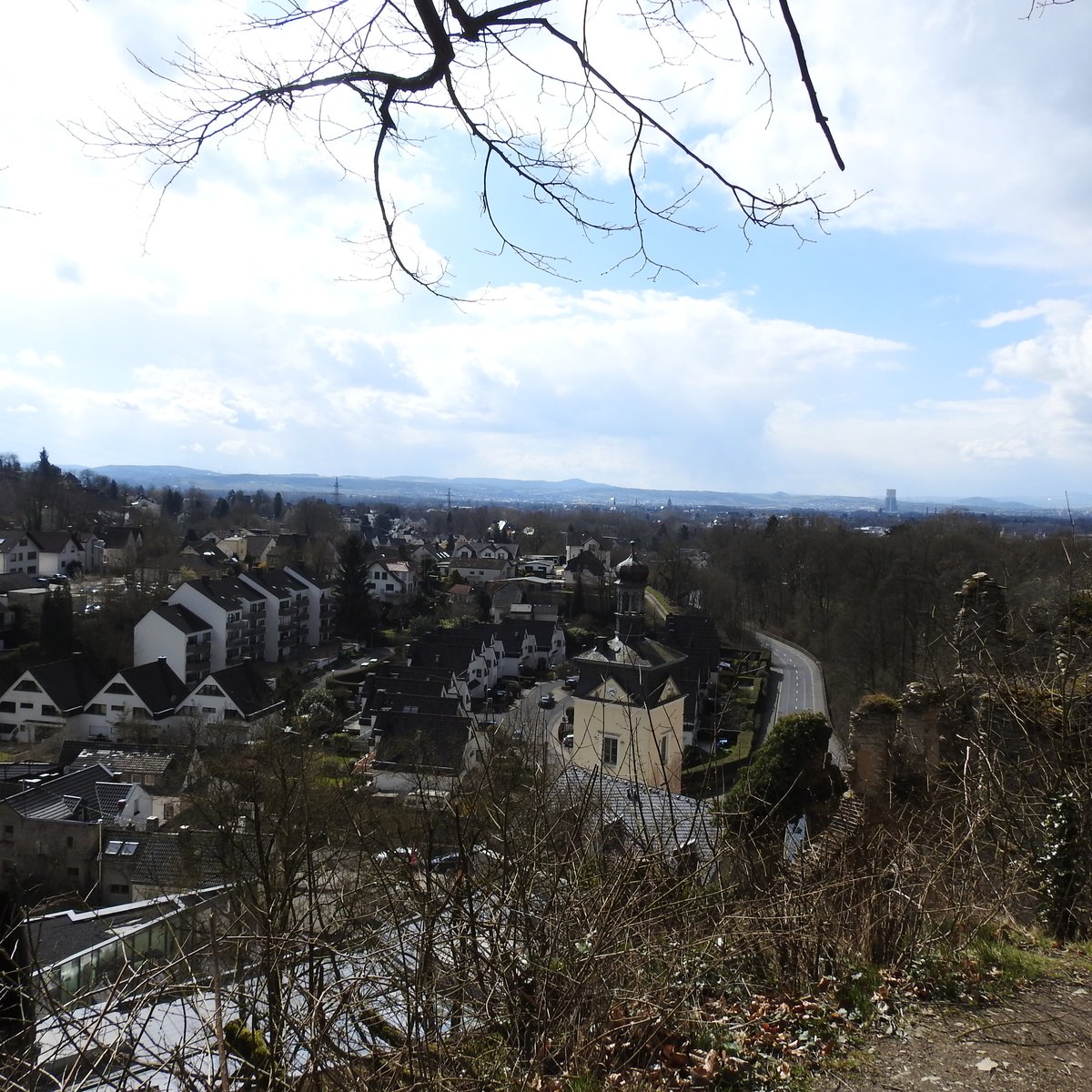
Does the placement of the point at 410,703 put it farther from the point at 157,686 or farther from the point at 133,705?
the point at 157,686

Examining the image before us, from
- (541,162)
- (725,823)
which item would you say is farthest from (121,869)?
(541,162)

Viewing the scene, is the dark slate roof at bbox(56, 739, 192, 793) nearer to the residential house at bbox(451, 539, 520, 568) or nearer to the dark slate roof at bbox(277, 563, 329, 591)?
the dark slate roof at bbox(277, 563, 329, 591)

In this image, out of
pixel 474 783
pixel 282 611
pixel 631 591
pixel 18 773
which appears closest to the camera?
pixel 474 783

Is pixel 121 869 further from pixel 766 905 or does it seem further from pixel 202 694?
pixel 202 694

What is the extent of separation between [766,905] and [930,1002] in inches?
32.2

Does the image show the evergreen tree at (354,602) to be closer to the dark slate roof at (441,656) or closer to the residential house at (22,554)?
the dark slate roof at (441,656)

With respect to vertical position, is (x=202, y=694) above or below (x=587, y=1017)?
below

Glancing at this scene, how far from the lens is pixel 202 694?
97.6ft

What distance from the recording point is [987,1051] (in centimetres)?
365

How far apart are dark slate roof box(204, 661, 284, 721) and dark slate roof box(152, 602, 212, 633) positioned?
4.50 m

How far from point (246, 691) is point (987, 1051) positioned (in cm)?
2981

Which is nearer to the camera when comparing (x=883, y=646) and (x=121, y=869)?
(x=121, y=869)

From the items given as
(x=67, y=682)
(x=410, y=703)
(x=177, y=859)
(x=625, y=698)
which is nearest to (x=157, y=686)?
(x=67, y=682)

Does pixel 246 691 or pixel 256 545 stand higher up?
pixel 256 545
